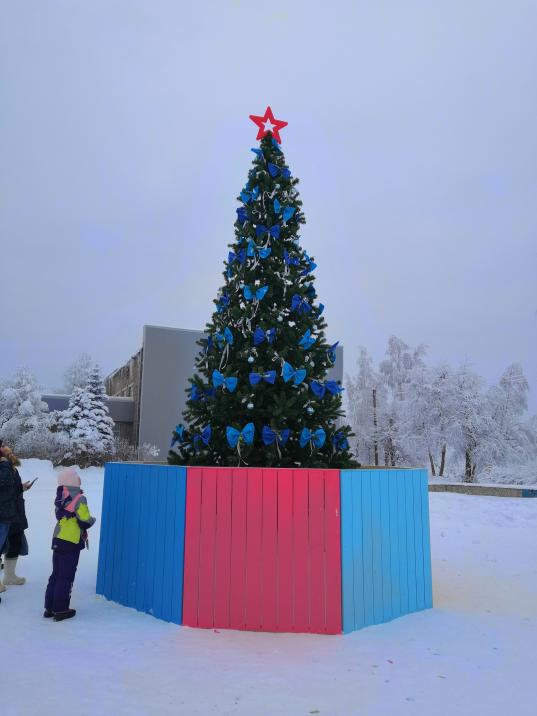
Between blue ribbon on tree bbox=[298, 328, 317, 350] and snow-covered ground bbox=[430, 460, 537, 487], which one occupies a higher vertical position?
blue ribbon on tree bbox=[298, 328, 317, 350]

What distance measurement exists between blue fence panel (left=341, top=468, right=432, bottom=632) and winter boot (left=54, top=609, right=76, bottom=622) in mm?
2471

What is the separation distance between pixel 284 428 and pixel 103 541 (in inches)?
91.1

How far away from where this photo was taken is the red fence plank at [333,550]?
16.5ft

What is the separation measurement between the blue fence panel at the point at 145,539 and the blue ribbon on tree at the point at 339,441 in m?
1.81

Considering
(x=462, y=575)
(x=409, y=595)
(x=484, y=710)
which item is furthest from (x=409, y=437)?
(x=484, y=710)

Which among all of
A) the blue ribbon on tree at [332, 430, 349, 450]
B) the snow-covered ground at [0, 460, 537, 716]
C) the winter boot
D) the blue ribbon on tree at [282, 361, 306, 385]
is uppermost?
the blue ribbon on tree at [282, 361, 306, 385]

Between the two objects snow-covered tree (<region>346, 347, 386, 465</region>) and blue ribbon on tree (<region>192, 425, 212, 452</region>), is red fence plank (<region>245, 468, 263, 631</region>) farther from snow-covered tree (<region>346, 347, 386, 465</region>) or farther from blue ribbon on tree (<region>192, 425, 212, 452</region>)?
snow-covered tree (<region>346, 347, 386, 465</region>)

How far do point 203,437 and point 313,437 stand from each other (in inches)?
45.9

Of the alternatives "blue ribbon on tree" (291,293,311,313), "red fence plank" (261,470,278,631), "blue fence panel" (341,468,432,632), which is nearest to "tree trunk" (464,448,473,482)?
"blue fence panel" (341,468,432,632)

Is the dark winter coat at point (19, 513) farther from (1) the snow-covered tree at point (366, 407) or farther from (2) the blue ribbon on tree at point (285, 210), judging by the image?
(1) the snow-covered tree at point (366, 407)

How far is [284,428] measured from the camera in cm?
597

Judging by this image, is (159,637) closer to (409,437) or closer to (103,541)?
(103,541)

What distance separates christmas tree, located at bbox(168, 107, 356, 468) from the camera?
5.94 meters

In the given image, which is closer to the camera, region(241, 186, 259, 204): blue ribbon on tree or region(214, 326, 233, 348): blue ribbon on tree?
region(214, 326, 233, 348): blue ribbon on tree
